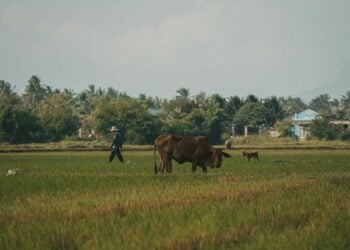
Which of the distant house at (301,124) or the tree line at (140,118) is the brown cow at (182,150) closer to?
the tree line at (140,118)

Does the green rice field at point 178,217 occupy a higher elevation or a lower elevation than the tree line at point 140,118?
lower

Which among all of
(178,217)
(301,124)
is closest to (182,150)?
(178,217)

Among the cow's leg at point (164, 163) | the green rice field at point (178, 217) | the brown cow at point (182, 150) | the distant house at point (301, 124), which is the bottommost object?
the green rice field at point (178, 217)

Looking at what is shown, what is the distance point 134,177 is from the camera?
595 inches

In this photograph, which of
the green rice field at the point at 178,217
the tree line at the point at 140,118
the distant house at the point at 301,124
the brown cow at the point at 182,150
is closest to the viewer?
the green rice field at the point at 178,217

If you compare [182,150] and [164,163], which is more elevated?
[182,150]

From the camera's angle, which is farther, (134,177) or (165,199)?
(134,177)

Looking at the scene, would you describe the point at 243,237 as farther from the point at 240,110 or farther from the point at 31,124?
the point at 240,110

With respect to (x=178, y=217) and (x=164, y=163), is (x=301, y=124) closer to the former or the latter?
(x=164, y=163)

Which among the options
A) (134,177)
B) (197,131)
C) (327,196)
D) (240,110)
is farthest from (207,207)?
(240,110)

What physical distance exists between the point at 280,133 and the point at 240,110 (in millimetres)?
11389

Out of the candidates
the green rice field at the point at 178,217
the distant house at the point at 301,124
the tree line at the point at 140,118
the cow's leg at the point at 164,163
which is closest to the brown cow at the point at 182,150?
the cow's leg at the point at 164,163

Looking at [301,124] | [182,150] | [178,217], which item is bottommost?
[178,217]

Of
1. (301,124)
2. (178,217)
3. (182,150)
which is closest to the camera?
(178,217)
